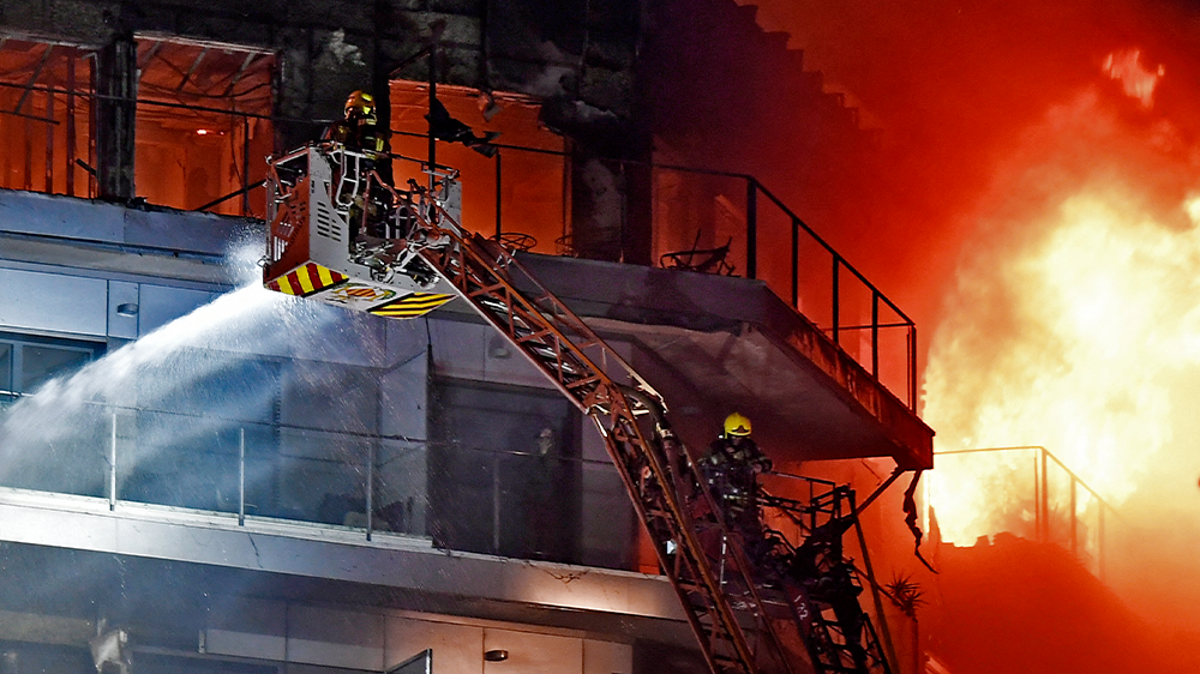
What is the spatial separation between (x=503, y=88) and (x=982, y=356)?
13359mm

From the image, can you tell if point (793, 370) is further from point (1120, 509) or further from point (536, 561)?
point (1120, 509)

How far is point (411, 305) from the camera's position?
18.4m

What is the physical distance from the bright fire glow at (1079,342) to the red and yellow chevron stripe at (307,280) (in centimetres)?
1705

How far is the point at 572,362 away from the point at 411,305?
162 cm

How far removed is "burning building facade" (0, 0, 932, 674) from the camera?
19.9 metres

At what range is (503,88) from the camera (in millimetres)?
23000

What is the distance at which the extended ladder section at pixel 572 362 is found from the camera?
17250 mm

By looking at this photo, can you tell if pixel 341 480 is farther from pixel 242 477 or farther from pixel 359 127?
pixel 359 127

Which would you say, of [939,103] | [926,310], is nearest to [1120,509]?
[926,310]

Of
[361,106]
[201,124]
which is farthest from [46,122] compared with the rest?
[361,106]

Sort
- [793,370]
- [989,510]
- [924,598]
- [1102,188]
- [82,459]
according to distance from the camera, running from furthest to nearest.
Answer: [1102,188] → [989,510] → [924,598] → [793,370] → [82,459]

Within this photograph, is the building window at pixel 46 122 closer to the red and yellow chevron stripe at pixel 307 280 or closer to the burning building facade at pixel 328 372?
the burning building facade at pixel 328 372

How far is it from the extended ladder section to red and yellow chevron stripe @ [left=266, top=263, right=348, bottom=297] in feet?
0.04

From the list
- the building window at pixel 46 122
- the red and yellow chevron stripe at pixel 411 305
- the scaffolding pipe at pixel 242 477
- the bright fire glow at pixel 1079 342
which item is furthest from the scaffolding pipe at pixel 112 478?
the bright fire glow at pixel 1079 342
